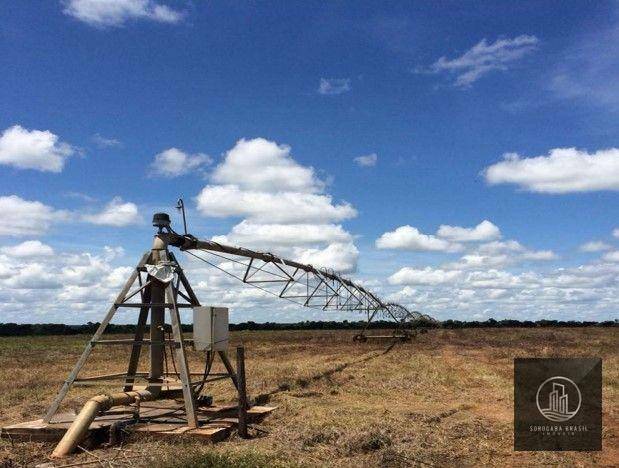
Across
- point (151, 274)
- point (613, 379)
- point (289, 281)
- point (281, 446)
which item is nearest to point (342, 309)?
point (289, 281)

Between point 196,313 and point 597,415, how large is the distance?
32.5 feet

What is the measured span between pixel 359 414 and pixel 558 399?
5.09 m

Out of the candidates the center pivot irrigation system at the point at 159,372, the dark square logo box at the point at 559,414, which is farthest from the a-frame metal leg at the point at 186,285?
the dark square logo box at the point at 559,414

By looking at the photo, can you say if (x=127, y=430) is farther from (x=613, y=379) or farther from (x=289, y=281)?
(x=613, y=379)

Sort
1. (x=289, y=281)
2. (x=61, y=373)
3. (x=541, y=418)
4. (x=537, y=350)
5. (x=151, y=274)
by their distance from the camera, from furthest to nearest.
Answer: (x=537, y=350) → (x=61, y=373) → (x=289, y=281) → (x=151, y=274) → (x=541, y=418)

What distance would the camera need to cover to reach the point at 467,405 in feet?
53.8

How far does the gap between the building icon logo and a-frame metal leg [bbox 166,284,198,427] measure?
7601 mm

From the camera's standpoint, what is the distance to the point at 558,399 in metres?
12.2

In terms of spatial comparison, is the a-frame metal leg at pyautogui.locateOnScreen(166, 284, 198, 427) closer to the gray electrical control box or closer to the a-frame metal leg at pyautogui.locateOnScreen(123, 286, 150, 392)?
the gray electrical control box

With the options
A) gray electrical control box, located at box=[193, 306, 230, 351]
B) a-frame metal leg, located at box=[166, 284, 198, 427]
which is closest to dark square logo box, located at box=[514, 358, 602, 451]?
gray electrical control box, located at box=[193, 306, 230, 351]

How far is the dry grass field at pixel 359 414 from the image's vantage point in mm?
10922

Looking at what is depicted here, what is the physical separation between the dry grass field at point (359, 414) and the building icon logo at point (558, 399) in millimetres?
940

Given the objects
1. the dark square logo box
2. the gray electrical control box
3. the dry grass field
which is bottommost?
the dry grass field

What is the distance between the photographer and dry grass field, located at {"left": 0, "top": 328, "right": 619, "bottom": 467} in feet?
35.8
